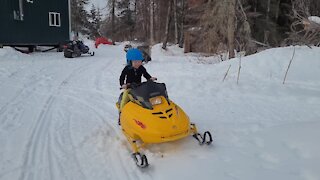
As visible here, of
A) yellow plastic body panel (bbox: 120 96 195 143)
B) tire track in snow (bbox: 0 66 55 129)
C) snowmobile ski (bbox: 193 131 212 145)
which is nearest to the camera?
yellow plastic body panel (bbox: 120 96 195 143)

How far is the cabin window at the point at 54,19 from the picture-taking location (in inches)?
977

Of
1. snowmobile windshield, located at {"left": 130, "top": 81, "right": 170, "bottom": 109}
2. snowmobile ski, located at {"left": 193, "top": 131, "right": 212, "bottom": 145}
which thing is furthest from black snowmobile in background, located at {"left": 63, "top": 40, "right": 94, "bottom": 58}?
snowmobile ski, located at {"left": 193, "top": 131, "right": 212, "bottom": 145}

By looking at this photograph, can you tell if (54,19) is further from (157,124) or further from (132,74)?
(157,124)

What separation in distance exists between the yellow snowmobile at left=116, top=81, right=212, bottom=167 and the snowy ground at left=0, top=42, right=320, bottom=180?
216 mm

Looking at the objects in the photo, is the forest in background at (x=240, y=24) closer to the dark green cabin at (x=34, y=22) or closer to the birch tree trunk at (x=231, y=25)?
the birch tree trunk at (x=231, y=25)

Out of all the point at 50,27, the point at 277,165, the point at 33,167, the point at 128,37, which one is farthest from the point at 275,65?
the point at 128,37

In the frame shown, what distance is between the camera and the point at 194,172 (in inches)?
176

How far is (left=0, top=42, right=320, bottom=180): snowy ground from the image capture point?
454 centimetres

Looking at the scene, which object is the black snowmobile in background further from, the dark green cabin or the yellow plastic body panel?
the yellow plastic body panel

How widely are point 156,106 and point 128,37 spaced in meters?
44.9

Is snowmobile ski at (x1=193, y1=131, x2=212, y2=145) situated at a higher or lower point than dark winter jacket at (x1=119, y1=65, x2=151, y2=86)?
lower

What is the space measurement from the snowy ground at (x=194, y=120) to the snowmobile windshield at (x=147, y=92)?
0.75 m

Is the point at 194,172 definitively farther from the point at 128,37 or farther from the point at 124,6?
the point at 124,6

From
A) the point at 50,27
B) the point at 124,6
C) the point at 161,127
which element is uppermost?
the point at 124,6
